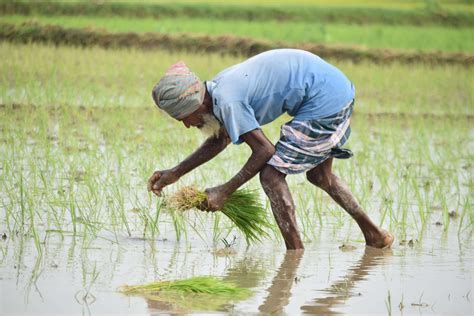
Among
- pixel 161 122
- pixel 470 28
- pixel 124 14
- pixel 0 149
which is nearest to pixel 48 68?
pixel 161 122

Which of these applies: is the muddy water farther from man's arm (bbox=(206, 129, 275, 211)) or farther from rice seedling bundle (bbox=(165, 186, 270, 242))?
man's arm (bbox=(206, 129, 275, 211))

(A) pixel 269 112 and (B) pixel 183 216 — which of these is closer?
A: (A) pixel 269 112

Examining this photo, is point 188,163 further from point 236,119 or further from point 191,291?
point 191,291

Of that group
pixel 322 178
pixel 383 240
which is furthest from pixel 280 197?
pixel 383 240

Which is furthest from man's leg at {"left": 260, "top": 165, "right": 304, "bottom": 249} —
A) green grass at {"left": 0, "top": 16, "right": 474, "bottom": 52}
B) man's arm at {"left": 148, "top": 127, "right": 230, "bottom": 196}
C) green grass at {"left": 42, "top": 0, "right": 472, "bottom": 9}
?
green grass at {"left": 42, "top": 0, "right": 472, "bottom": 9}

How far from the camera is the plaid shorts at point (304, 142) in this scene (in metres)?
4.04

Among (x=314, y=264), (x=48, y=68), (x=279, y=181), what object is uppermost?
(x=48, y=68)

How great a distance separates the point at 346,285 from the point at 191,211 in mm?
1496

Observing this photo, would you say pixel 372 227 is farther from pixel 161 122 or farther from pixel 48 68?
pixel 48 68

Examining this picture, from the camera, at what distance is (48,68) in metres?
8.94

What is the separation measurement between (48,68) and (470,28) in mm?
7515

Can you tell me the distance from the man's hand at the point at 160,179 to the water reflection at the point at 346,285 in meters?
0.87

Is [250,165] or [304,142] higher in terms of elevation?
[304,142]

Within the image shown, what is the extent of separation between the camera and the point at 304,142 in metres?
4.05
